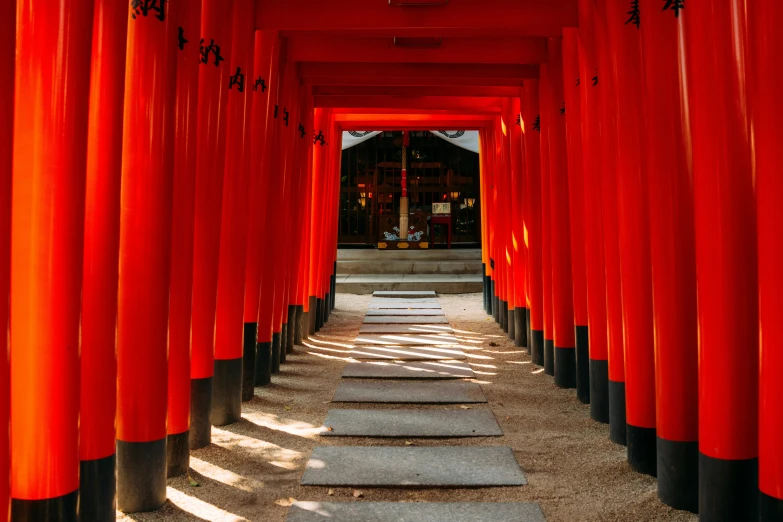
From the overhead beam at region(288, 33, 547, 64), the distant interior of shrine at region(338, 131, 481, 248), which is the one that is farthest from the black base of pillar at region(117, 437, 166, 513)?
the distant interior of shrine at region(338, 131, 481, 248)

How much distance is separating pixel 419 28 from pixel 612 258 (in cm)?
213

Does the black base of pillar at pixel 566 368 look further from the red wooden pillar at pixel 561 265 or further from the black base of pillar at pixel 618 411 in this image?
the black base of pillar at pixel 618 411

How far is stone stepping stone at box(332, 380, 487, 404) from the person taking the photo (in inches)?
174

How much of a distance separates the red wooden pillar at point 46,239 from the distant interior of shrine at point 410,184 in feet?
53.1

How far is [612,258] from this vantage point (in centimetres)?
342

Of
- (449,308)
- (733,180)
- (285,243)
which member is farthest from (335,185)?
(733,180)

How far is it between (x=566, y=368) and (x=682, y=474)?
2.32m

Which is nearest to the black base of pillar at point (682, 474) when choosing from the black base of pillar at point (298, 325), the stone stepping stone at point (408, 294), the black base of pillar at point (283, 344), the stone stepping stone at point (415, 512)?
the stone stepping stone at point (415, 512)

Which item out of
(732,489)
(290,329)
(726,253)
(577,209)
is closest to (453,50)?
(577,209)

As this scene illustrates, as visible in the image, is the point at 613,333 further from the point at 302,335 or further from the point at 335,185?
the point at 335,185

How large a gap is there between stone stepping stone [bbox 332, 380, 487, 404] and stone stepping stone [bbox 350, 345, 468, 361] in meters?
1.05

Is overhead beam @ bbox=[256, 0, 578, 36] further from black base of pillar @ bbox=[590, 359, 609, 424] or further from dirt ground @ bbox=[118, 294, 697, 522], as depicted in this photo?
dirt ground @ bbox=[118, 294, 697, 522]

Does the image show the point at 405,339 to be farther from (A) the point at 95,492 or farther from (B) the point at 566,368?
(A) the point at 95,492

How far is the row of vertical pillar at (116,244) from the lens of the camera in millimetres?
1807
